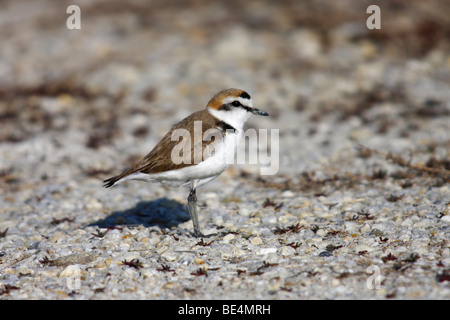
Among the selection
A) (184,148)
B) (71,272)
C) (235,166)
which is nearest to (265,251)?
(184,148)

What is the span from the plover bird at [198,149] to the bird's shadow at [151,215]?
0.94 meters

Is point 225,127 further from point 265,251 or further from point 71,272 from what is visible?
point 71,272

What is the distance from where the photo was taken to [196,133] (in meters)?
7.22

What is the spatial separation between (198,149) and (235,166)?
391 cm

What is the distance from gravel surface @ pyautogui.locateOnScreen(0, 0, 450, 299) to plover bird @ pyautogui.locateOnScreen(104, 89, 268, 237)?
2.89 feet

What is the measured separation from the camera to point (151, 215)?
8492 millimetres

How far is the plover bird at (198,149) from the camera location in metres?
7.03

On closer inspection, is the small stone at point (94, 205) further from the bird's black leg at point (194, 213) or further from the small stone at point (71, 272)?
the small stone at point (71, 272)

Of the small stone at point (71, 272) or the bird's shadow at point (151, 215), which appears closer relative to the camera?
the small stone at point (71, 272)

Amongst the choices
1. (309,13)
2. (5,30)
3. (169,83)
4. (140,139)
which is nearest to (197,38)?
(169,83)

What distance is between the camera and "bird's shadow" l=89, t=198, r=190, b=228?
8125 millimetres

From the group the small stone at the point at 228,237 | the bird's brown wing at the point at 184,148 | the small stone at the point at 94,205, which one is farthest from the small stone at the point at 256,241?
the small stone at the point at 94,205

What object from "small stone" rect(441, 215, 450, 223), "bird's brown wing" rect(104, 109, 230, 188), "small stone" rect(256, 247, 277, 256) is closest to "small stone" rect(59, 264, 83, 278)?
"bird's brown wing" rect(104, 109, 230, 188)
